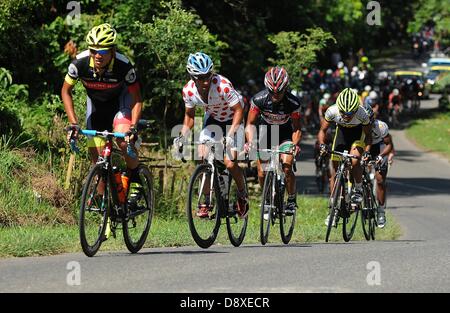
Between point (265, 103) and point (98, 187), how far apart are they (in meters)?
3.40

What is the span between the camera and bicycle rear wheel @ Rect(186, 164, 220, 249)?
38.9 feet

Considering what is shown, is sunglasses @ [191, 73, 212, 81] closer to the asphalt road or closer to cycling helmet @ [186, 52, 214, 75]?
cycling helmet @ [186, 52, 214, 75]

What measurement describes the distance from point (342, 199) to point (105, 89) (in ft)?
15.1

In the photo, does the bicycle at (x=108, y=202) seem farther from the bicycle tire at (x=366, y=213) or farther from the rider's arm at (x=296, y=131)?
the bicycle tire at (x=366, y=213)

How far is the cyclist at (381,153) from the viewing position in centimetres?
1677

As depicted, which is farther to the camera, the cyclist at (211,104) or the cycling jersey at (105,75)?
the cyclist at (211,104)

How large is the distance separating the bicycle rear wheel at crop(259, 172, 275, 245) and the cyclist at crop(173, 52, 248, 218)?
0.54m


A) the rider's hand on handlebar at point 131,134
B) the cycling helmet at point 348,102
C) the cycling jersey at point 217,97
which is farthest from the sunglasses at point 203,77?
the cycling helmet at point 348,102

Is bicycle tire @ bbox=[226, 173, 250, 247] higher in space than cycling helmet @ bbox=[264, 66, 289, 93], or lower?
lower

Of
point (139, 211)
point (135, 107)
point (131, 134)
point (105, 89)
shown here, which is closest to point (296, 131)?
point (139, 211)

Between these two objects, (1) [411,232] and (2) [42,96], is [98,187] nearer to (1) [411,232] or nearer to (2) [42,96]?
(1) [411,232]

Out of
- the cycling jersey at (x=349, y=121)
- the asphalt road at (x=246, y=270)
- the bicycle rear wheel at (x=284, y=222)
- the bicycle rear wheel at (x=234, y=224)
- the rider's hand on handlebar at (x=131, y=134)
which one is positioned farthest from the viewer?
the cycling jersey at (x=349, y=121)

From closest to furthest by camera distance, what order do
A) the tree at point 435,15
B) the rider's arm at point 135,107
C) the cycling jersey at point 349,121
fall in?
the rider's arm at point 135,107, the cycling jersey at point 349,121, the tree at point 435,15

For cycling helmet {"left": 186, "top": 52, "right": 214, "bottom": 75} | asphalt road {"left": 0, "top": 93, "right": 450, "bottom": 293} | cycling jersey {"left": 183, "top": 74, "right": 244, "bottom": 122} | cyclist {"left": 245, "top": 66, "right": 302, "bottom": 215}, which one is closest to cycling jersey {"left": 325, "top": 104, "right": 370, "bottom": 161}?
cyclist {"left": 245, "top": 66, "right": 302, "bottom": 215}
